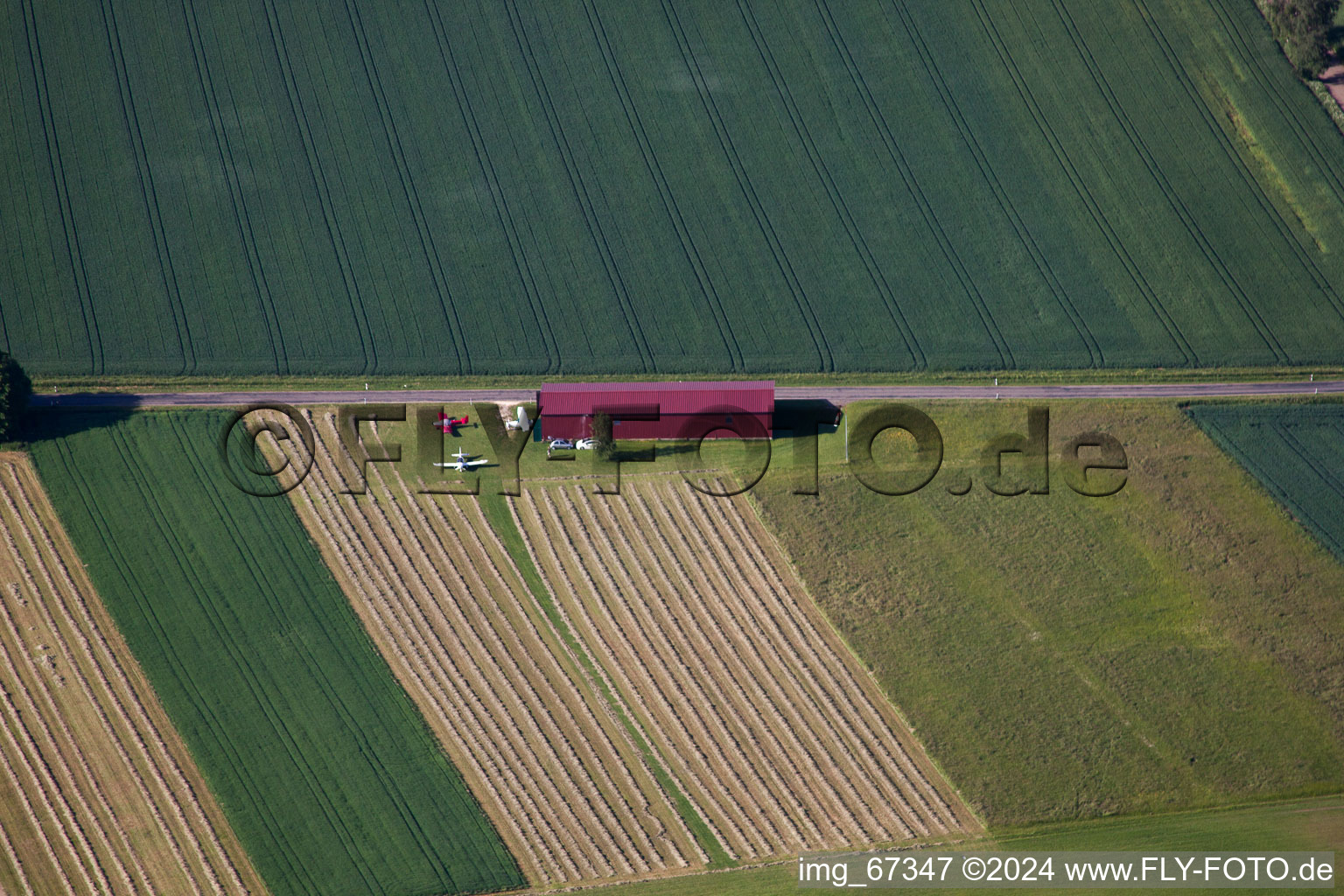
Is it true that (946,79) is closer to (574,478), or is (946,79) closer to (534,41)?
(534,41)

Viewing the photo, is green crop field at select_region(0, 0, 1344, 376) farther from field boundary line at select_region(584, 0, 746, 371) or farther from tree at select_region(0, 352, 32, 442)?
tree at select_region(0, 352, 32, 442)

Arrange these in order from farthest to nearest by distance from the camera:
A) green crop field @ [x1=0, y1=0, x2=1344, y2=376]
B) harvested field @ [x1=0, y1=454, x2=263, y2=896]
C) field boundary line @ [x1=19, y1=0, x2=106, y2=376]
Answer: field boundary line @ [x1=19, y1=0, x2=106, y2=376]
green crop field @ [x1=0, y1=0, x2=1344, y2=376]
harvested field @ [x1=0, y1=454, x2=263, y2=896]

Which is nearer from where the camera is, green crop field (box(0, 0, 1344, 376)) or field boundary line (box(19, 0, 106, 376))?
green crop field (box(0, 0, 1344, 376))

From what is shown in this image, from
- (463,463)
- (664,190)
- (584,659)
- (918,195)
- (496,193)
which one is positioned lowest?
(584,659)

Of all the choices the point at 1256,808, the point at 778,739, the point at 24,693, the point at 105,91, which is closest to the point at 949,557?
the point at 778,739

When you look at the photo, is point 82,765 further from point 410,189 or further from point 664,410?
point 410,189

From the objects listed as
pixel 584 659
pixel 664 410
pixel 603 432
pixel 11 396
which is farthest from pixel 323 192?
pixel 584 659

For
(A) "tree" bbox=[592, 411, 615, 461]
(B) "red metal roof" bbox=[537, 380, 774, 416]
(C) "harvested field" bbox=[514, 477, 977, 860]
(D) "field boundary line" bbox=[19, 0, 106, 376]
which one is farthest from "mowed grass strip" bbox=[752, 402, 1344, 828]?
(D) "field boundary line" bbox=[19, 0, 106, 376]
